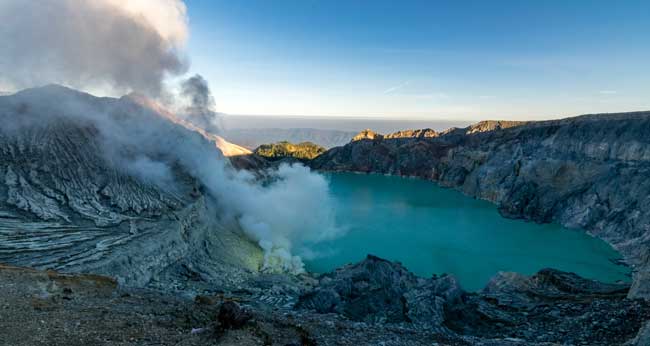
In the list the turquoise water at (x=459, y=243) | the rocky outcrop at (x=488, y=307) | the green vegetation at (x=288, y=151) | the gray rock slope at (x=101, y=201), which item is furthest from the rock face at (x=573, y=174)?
the green vegetation at (x=288, y=151)

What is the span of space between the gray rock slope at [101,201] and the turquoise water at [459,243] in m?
9.53

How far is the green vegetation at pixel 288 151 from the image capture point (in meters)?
118

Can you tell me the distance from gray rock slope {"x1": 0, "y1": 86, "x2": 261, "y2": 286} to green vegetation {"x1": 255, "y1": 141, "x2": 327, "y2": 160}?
84.0 meters

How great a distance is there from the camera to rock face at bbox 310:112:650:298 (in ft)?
138

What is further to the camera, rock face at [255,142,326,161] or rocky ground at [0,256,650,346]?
rock face at [255,142,326,161]

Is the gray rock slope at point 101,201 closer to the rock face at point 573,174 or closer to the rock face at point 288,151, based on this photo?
the rock face at point 573,174

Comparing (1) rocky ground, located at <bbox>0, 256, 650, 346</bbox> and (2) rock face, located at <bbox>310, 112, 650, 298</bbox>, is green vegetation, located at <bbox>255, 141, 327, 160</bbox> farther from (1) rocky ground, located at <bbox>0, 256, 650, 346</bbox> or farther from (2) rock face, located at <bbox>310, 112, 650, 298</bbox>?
(1) rocky ground, located at <bbox>0, 256, 650, 346</bbox>

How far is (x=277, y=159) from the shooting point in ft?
381

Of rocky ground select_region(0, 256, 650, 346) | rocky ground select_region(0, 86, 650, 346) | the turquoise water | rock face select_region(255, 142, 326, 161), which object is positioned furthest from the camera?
rock face select_region(255, 142, 326, 161)

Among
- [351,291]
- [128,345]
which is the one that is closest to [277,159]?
[351,291]

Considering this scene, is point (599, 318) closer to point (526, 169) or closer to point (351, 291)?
point (351, 291)

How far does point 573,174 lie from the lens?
54.0 meters

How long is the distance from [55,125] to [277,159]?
291 ft

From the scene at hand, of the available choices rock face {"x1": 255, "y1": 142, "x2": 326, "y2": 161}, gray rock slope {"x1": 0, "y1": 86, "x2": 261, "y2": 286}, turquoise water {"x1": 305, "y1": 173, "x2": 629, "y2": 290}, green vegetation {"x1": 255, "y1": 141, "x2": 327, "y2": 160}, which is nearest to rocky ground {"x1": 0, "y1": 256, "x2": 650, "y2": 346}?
gray rock slope {"x1": 0, "y1": 86, "x2": 261, "y2": 286}
